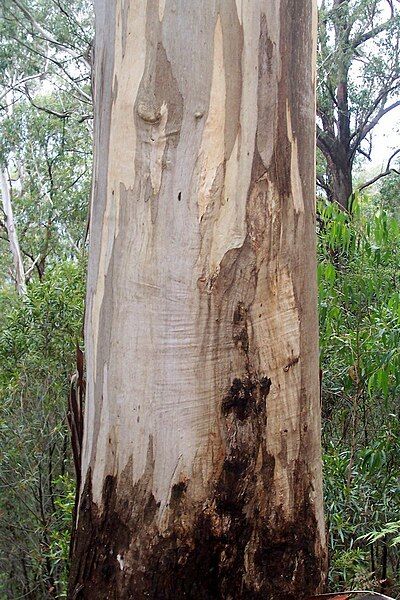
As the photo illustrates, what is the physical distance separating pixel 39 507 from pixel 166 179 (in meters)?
2.13

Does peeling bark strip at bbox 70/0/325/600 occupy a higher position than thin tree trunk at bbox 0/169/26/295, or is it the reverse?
thin tree trunk at bbox 0/169/26/295

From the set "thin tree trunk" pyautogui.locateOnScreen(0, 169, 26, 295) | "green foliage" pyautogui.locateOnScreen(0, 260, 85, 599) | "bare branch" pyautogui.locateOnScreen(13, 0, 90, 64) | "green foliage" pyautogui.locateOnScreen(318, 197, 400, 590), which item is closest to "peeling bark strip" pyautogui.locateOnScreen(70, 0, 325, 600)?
"green foliage" pyautogui.locateOnScreen(318, 197, 400, 590)

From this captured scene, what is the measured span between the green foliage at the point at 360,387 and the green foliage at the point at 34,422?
1.12 meters

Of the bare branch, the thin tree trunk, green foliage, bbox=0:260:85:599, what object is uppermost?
the bare branch

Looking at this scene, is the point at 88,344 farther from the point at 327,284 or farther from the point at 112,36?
the point at 327,284

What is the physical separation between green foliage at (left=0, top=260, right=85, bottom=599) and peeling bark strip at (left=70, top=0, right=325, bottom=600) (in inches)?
65.1

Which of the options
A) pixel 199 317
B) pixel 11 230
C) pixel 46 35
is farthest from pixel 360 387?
pixel 11 230

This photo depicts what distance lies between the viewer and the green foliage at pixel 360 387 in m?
2.02

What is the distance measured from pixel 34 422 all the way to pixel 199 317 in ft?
6.77

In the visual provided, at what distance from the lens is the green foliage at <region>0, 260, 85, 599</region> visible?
2.82 m

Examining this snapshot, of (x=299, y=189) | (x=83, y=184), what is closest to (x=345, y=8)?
(x=83, y=184)

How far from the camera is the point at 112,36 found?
4.03 ft

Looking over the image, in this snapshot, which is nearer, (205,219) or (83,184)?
(205,219)

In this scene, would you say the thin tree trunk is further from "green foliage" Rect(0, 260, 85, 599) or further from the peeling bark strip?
the peeling bark strip
